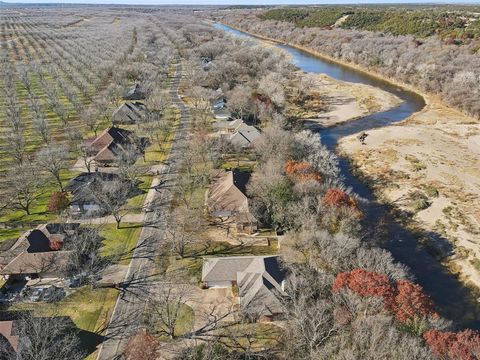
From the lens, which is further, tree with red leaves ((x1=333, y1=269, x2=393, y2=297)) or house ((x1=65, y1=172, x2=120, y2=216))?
A: house ((x1=65, y1=172, x2=120, y2=216))

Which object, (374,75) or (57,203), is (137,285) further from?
(374,75)

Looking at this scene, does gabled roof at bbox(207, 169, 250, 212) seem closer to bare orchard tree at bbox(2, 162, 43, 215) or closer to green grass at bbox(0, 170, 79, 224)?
green grass at bbox(0, 170, 79, 224)

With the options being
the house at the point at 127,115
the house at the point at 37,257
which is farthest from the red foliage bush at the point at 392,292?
the house at the point at 127,115

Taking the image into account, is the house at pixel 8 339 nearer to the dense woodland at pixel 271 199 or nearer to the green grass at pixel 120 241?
the dense woodland at pixel 271 199

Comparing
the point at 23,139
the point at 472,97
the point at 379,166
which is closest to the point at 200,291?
the point at 379,166

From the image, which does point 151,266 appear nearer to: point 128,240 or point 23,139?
point 128,240

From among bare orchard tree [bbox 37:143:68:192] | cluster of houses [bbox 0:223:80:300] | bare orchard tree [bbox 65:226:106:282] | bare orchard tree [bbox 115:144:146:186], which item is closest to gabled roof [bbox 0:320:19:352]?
cluster of houses [bbox 0:223:80:300]
